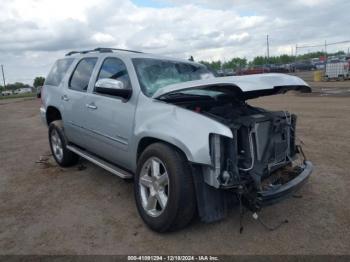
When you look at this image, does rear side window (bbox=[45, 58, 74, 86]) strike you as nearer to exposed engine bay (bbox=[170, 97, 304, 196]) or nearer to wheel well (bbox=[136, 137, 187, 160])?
wheel well (bbox=[136, 137, 187, 160])

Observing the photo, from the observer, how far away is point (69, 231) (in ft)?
A: 11.9

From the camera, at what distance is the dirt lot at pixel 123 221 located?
3.26 m

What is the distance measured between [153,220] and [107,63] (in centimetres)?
231

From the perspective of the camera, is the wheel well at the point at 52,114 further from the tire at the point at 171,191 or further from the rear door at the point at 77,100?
the tire at the point at 171,191

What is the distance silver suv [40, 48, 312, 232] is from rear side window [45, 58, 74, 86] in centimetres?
112

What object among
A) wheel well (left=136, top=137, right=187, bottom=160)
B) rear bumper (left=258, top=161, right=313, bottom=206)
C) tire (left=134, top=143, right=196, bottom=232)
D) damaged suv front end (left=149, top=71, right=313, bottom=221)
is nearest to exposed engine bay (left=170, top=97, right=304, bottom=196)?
damaged suv front end (left=149, top=71, right=313, bottom=221)

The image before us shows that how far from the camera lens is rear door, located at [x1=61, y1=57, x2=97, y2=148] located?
500 centimetres

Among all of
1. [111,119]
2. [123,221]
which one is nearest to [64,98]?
[111,119]

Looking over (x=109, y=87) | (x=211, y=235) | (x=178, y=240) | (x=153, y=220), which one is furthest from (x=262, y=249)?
(x=109, y=87)

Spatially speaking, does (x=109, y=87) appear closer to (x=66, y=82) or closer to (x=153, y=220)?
(x=153, y=220)

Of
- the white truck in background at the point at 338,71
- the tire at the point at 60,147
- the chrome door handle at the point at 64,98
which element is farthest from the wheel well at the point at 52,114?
the white truck in background at the point at 338,71

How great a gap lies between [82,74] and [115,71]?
3.39 feet

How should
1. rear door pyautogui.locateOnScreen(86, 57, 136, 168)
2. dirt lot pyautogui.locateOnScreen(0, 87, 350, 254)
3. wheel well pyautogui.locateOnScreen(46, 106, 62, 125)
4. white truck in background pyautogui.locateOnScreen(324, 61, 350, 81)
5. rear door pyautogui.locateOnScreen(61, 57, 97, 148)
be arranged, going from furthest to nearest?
white truck in background pyautogui.locateOnScreen(324, 61, 350, 81), wheel well pyautogui.locateOnScreen(46, 106, 62, 125), rear door pyautogui.locateOnScreen(61, 57, 97, 148), rear door pyautogui.locateOnScreen(86, 57, 136, 168), dirt lot pyautogui.locateOnScreen(0, 87, 350, 254)

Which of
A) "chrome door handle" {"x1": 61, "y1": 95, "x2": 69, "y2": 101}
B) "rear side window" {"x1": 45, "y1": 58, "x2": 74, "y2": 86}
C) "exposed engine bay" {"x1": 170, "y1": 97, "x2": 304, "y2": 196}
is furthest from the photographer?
"rear side window" {"x1": 45, "y1": 58, "x2": 74, "y2": 86}
